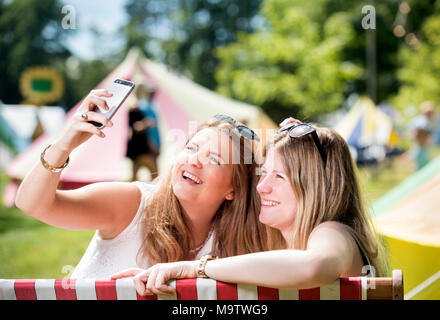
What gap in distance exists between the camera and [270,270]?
0.80m

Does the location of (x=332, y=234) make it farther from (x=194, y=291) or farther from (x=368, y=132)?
(x=368, y=132)

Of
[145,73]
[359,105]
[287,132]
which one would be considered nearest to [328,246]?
[287,132]

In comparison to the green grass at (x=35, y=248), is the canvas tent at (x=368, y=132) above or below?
above

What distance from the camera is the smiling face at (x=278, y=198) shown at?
99 centimetres

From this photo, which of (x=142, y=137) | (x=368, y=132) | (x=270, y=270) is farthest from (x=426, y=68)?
(x=270, y=270)

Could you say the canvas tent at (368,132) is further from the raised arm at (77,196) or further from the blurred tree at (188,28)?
the raised arm at (77,196)

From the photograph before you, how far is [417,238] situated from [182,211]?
737 millimetres

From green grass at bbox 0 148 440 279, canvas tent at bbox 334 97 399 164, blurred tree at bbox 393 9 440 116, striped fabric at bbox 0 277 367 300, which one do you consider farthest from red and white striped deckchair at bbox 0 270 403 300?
blurred tree at bbox 393 9 440 116

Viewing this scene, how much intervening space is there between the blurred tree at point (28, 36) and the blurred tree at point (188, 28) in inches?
30.7

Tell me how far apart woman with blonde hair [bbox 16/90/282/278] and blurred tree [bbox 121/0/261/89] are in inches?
152

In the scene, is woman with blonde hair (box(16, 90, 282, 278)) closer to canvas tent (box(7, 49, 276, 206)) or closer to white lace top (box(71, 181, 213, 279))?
white lace top (box(71, 181, 213, 279))

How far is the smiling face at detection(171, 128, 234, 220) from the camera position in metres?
1.08

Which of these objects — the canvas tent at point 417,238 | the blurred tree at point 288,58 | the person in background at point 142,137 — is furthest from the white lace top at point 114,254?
the blurred tree at point 288,58

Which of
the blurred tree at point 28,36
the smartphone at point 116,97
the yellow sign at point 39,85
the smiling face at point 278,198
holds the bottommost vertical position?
the smiling face at point 278,198
